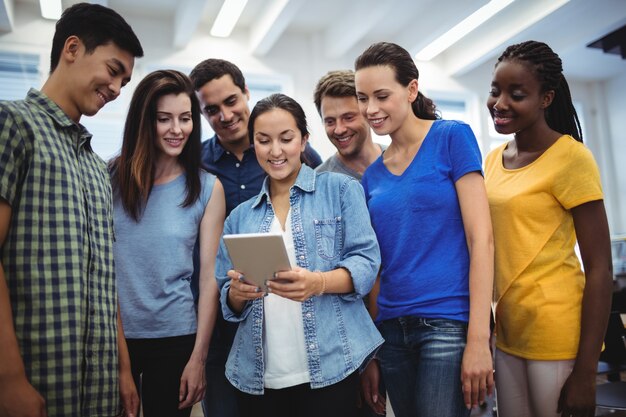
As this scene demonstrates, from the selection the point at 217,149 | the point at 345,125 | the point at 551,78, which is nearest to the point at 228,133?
the point at 217,149

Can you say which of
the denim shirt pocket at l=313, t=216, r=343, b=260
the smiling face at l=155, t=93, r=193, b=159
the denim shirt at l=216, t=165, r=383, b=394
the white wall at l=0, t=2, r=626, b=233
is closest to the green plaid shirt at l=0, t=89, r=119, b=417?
the denim shirt at l=216, t=165, r=383, b=394

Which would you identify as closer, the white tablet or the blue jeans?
the white tablet

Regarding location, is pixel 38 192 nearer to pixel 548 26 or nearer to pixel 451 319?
pixel 451 319

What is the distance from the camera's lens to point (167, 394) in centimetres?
165

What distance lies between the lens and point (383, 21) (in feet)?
21.0

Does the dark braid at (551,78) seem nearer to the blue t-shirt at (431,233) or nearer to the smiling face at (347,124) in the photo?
the blue t-shirt at (431,233)

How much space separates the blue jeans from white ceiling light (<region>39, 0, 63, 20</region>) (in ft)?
15.6

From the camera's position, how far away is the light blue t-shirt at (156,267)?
167 cm

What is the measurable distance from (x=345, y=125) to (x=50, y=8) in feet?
13.7

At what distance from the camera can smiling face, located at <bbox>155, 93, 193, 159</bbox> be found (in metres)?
1.84

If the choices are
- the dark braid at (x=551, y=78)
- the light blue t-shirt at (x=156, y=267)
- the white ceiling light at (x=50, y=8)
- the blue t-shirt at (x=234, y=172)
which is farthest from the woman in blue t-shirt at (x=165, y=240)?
the white ceiling light at (x=50, y=8)

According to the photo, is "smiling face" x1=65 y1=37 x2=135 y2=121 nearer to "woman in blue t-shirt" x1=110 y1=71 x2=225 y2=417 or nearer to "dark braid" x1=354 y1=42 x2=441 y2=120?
"woman in blue t-shirt" x1=110 y1=71 x2=225 y2=417

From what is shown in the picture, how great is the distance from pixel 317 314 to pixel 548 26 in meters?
5.75

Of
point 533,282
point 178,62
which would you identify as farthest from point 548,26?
point 533,282
